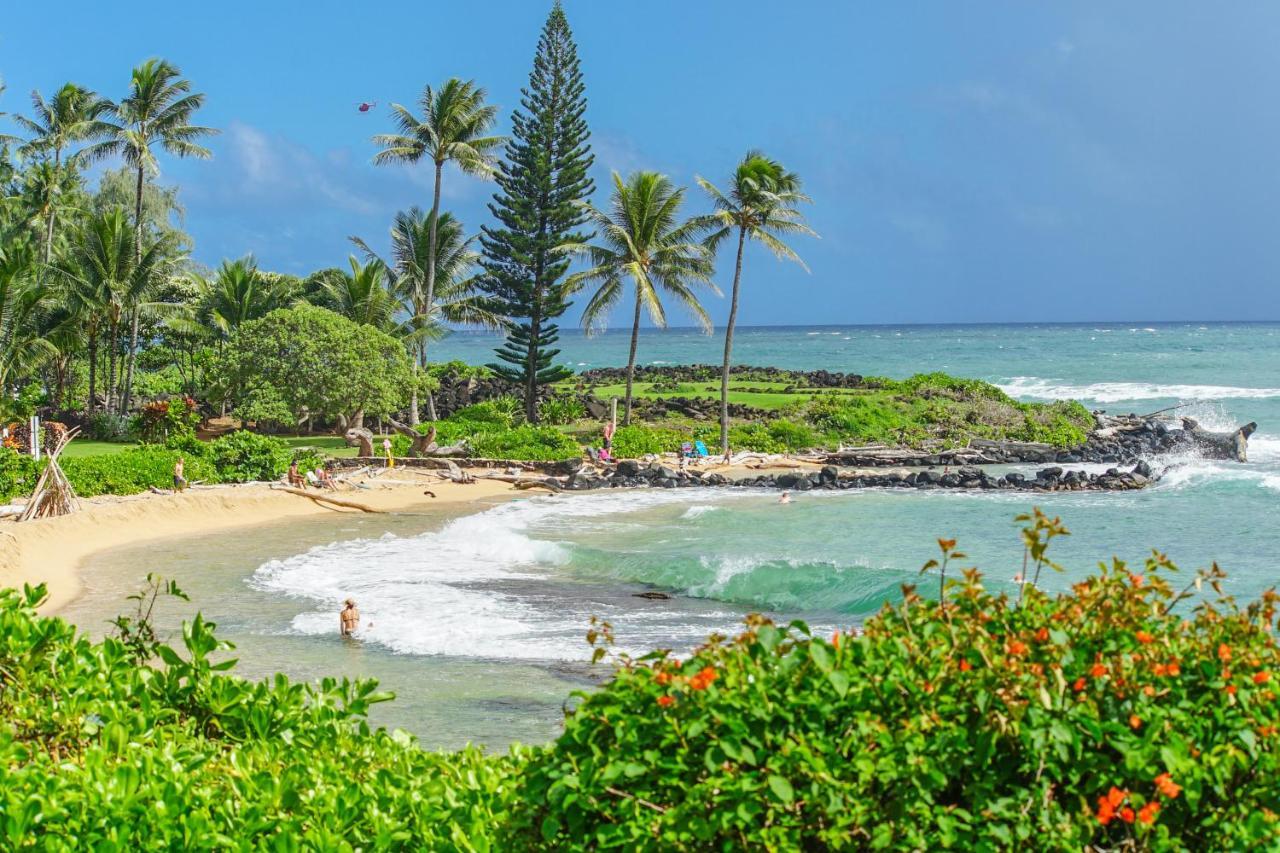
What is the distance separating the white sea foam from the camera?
50625 millimetres

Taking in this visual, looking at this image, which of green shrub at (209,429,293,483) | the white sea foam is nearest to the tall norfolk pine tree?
green shrub at (209,429,293,483)

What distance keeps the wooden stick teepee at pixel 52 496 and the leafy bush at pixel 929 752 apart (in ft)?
56.3

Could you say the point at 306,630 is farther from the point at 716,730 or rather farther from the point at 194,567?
the point at 716,730

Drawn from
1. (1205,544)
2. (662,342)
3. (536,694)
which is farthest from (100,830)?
(662,342)

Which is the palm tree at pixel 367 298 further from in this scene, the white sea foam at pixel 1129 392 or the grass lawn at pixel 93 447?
the white sea foam at pixel 1129 392

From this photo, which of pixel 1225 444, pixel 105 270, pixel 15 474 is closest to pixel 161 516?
pixel 15 474

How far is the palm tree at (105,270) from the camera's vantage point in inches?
1152

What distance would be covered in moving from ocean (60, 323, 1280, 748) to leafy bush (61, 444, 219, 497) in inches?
140

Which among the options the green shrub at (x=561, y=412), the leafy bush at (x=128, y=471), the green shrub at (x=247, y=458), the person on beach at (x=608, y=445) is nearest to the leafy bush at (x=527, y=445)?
the person on beach at (x=608, y=445)

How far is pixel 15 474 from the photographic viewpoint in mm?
19734

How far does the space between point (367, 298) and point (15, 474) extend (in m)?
13.8

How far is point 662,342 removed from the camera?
13925cm

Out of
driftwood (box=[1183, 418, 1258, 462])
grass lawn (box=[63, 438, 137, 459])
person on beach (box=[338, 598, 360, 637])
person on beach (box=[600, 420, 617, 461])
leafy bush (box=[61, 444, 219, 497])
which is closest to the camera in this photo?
person on beach (box=[338, 598, 360, 637])

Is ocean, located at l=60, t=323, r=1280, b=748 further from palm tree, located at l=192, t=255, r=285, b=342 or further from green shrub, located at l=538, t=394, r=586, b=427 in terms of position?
palm tree, located at l=192, t=255, r=285, b=342
